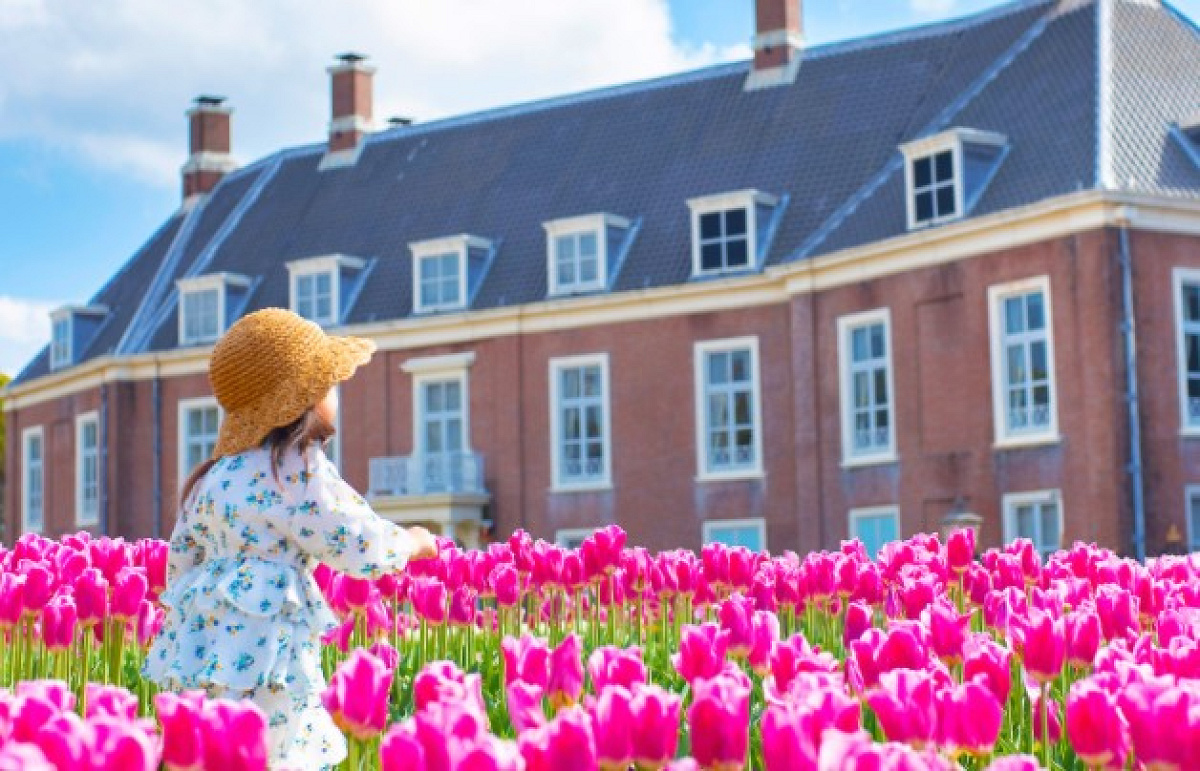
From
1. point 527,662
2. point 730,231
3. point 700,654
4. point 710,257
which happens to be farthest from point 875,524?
point 527,662

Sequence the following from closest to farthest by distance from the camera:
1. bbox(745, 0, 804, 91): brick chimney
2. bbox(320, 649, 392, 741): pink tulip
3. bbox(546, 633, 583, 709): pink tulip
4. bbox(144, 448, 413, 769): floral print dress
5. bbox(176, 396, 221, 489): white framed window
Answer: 1. bbox(320, 649, 392, 741): pink tulip
2. bbox(546, 633, 583, 709): pink tulip
3. bbox(144, 448, 413, 769): floral print dress
4. bbox(745, 0, 804, 91): brick chimney
5. bbox(176, 396, 221, 489): white framed window

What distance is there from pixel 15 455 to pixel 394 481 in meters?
12.6

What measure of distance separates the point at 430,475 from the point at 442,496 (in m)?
0.76

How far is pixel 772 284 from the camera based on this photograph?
86.0ft

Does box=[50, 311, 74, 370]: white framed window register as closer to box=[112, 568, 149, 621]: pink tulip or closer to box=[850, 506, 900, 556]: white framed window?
box=[850, 506, 900, 556]: white framed window

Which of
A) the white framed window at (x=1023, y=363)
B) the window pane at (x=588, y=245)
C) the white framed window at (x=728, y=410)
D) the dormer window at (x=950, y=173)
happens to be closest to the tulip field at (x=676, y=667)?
→ the white framed window at (x=1023, y=363)

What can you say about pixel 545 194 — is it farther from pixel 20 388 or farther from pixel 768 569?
pixel 768 569

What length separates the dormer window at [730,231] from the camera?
2680cm

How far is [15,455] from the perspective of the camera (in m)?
38.5

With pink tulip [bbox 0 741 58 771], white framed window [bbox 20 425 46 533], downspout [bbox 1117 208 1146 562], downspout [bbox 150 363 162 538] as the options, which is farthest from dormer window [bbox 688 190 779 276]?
pink tulip [bbox 0 741 58 771]

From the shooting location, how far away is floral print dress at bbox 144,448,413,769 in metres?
4.70

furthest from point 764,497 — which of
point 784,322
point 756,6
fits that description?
point 756,6

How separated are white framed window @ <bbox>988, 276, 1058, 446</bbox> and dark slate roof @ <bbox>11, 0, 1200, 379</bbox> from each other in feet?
3.78

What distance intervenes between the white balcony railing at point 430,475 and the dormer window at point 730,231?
4.81m
